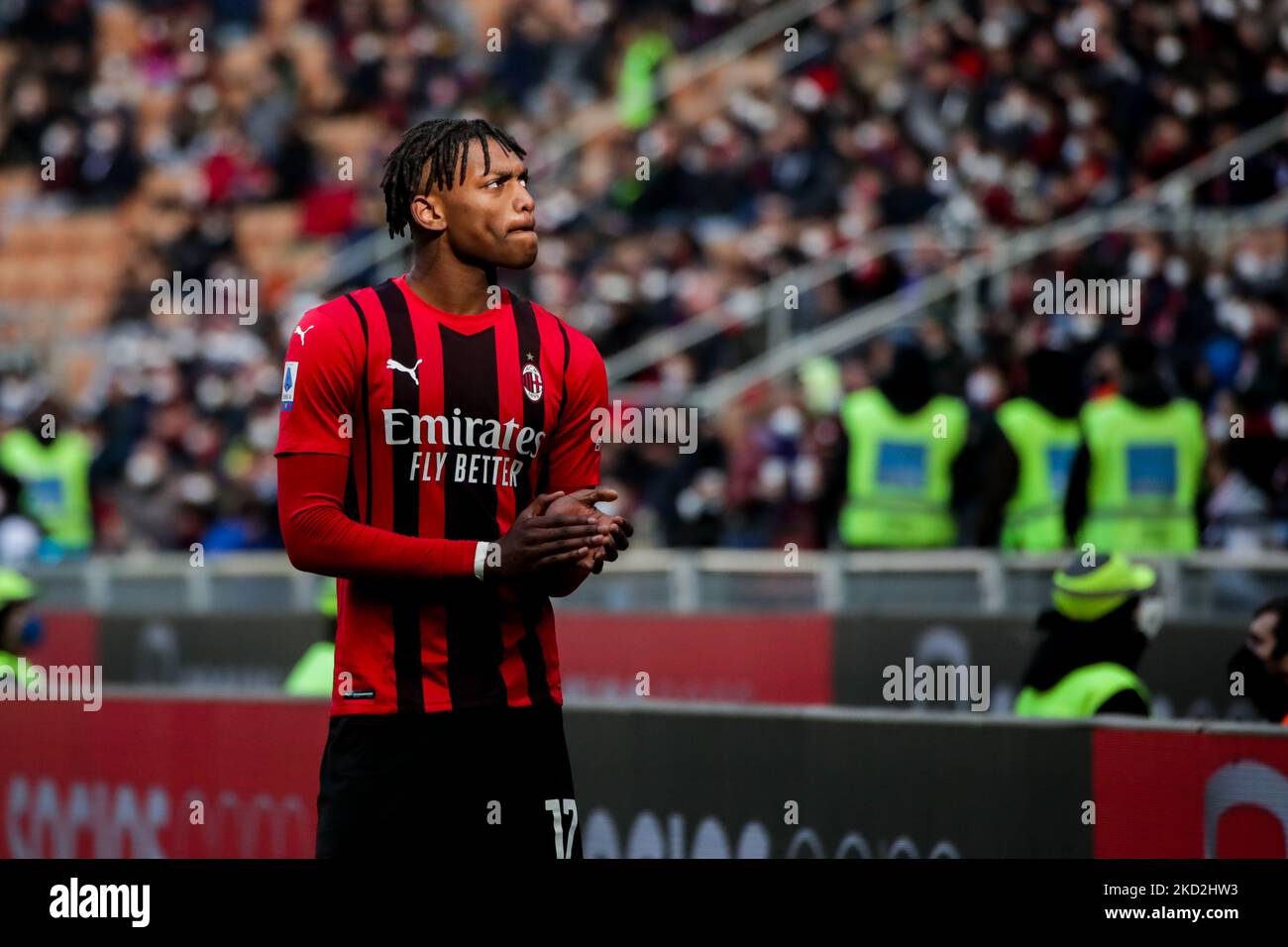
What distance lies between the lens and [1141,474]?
10406 mm

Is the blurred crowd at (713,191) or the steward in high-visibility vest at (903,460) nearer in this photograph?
the steward in high-visibility vest at (903,460)

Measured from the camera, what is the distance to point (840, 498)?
1180 cm

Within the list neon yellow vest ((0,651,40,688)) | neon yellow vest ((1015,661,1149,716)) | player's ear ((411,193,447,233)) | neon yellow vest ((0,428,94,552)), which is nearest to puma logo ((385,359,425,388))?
player's ear ((411,193,447,233))

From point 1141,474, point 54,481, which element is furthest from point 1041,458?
point 54,481

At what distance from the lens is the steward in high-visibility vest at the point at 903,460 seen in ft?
37.7

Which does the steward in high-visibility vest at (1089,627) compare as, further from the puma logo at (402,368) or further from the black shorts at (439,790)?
the puma logo at (402,368)

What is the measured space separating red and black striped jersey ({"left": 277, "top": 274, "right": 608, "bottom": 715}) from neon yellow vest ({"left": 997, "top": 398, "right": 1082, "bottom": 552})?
6233mm

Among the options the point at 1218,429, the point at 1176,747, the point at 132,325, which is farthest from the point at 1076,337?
the point at 132,325

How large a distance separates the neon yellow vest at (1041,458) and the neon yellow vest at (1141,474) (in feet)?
1.67

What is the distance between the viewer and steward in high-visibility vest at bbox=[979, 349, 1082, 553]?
10961 mm

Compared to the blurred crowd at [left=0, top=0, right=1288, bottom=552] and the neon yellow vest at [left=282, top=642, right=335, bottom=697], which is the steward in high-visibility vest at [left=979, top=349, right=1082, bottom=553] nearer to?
the blurred crowd at [left=0, top=0, right=1288, bottom=552]

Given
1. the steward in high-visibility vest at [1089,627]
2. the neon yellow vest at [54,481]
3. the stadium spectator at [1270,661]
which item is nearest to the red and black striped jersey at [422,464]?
the steward in high-visibility vest at [1089,627]

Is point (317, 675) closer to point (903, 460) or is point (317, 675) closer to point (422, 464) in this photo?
point (903, 460)

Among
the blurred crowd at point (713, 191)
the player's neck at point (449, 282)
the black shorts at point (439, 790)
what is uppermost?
the blurred crowd at point (713, 191)
